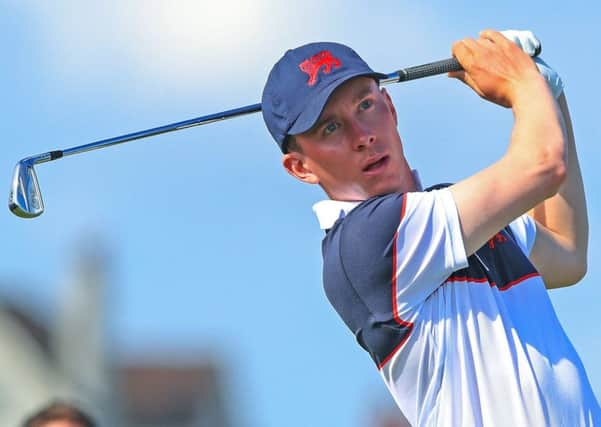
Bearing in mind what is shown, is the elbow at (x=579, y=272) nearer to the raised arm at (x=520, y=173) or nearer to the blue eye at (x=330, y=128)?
the raised arm at (x=520, y=173)

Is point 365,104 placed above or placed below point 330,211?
above

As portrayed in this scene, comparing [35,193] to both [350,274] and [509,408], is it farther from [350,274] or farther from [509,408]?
[509,408]

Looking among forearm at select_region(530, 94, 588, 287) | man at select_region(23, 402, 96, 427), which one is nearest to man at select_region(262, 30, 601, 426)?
forearm at select_region(530, 94, 588, 287)

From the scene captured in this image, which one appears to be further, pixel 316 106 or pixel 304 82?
pixel 304 82

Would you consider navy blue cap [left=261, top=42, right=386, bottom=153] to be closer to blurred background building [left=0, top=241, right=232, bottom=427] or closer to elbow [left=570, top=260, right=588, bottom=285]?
elbow [left=570, top=260, right=588, bottom=285]

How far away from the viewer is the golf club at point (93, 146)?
261 inches

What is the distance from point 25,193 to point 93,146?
617 millimetres

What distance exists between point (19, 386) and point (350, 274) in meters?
23.9

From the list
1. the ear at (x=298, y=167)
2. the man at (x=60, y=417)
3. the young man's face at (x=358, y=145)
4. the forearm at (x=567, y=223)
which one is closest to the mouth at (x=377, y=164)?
the young man's face at (x=358, y=145)

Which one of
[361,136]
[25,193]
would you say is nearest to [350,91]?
[361,136]

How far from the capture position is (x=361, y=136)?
6230mm

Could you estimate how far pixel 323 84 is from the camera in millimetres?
6254

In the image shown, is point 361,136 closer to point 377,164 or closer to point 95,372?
point 377,164

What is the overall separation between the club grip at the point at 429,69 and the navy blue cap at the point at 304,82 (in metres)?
0.19
